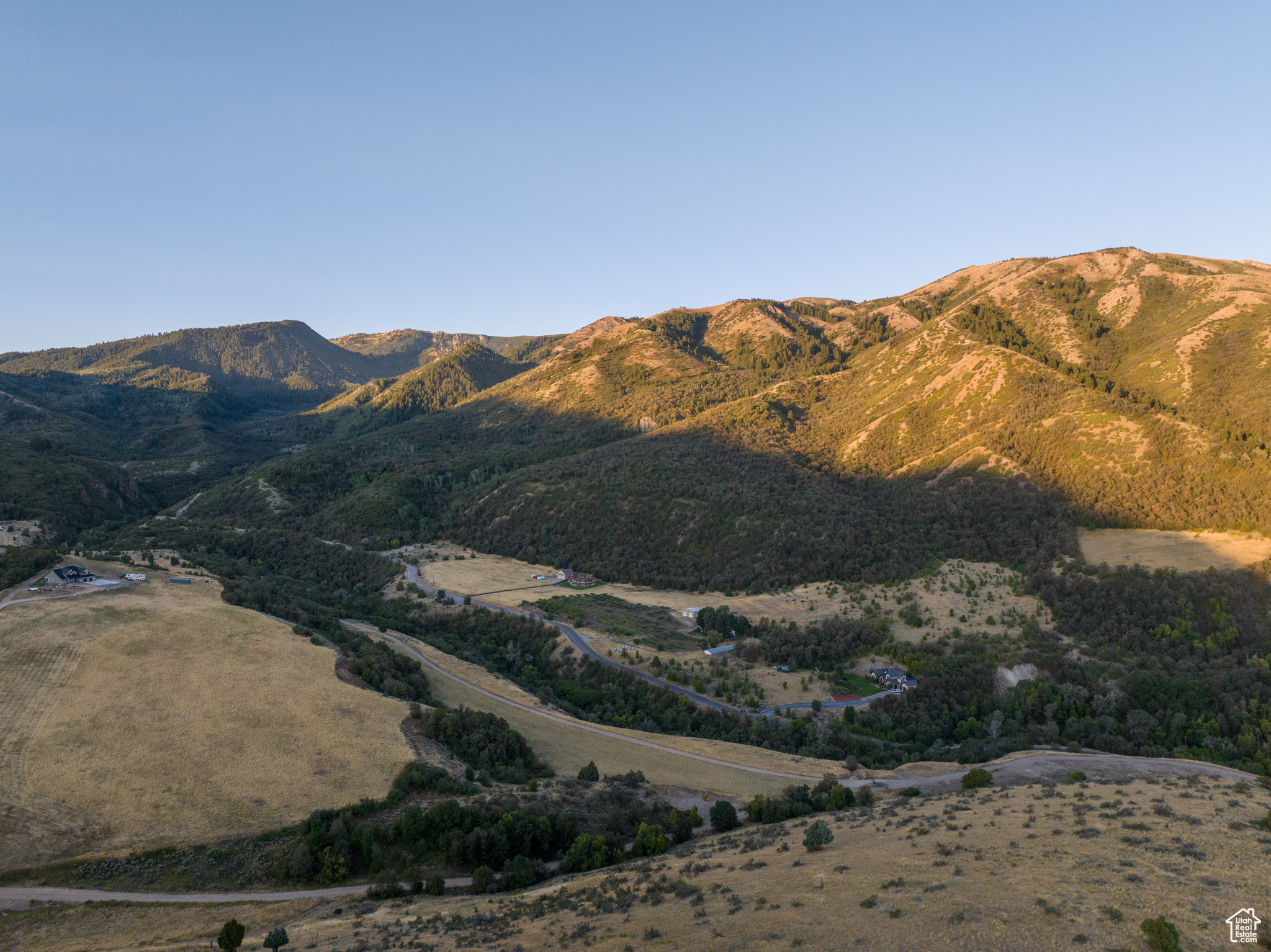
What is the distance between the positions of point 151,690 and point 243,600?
21.4 m

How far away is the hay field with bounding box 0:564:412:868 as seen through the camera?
109ft

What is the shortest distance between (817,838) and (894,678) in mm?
43337

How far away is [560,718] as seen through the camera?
56406 mm

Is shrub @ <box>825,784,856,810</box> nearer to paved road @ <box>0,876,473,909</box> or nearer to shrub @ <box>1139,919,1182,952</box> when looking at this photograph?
shrub @ <box>1139,919,1182,952</box>

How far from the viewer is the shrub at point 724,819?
1476 inches

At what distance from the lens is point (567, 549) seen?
119062 mm

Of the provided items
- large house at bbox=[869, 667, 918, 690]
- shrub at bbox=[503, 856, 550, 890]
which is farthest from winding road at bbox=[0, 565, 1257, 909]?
large house at bbox=[869, 667, 918, 690]

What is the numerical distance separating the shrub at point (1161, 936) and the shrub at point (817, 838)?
46.8 feet

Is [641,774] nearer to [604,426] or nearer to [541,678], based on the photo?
[541,678]

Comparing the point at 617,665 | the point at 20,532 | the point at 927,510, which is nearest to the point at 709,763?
the point at 617,665

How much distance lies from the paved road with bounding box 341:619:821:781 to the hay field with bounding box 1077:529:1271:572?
68802mm

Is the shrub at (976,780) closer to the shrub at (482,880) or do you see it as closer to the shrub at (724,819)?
the shrub at (724,819)

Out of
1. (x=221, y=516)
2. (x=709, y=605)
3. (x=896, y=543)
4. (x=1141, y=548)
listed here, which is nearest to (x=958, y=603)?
(x=896, y=543)

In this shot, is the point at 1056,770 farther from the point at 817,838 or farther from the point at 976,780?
the point at 817,838
